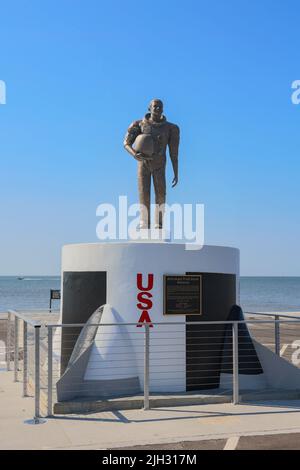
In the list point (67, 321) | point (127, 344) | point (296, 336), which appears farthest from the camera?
point (296, 336)

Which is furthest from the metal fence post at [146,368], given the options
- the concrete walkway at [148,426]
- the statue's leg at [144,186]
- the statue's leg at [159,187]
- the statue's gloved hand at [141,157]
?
the statue's gloved hand at [141,157]

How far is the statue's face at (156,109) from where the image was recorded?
34.5 feet

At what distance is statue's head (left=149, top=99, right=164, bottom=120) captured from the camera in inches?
413

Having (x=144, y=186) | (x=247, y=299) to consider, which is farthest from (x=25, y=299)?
(x=144, y=186)

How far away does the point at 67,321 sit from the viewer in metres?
9.85

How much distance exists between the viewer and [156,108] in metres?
10.5

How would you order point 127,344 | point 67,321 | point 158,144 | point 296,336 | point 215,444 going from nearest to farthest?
point 215,444 < point 127,344 < point 67,321 < point 158,144 < point 296,336

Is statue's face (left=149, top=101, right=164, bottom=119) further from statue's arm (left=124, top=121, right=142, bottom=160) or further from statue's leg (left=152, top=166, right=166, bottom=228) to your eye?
statue's leg (left=152, top=166, right=166, bottom=228)

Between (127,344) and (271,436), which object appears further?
(127,344)

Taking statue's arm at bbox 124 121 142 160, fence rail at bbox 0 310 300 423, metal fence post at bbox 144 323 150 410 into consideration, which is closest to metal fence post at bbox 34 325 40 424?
fence rail at bbox 0 310 300 423

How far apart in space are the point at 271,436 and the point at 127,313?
315 cm

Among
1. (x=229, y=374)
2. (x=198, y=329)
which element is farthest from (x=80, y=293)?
(x=229, y=374)

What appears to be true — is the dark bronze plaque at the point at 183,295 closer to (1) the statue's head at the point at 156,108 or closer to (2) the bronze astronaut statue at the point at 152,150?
(2) the bronze astronaut statue at the point at 152,150

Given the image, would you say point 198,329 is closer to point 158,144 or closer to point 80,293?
point 80,293
